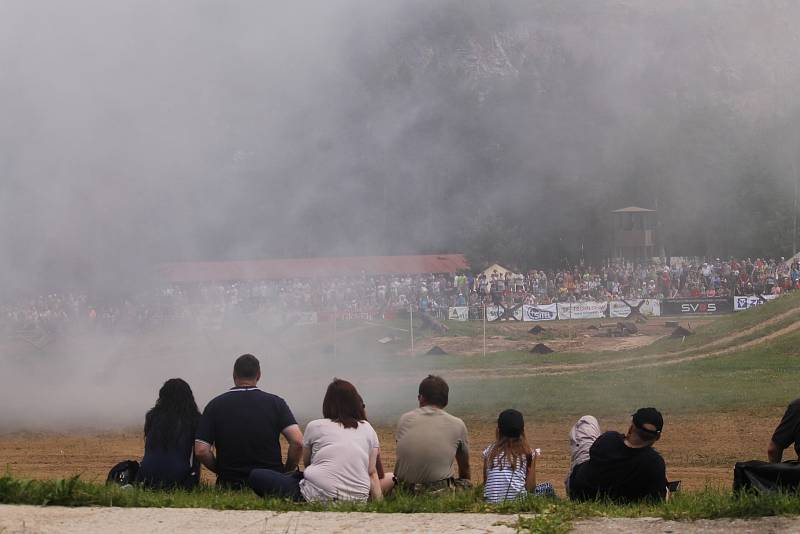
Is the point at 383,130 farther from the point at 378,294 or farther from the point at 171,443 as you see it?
the point at 171,443

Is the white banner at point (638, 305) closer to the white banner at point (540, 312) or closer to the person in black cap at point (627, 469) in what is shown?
the white banner at point (540, 312)

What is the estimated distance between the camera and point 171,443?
989 centimetres

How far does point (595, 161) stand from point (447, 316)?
1263cm

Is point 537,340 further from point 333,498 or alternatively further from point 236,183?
point 333,498

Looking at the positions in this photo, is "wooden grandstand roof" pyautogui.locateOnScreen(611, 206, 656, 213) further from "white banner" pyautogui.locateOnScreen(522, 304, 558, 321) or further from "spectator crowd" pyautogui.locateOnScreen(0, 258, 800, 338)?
"white banner" pyautogui.locateOnScreen(522, 304, 558, 321)

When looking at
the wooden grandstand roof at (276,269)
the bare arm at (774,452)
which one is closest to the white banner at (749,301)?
the wooden grandstand roof at (276,269)

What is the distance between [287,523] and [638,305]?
36739 millimetres

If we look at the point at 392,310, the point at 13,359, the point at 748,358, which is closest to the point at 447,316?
the point at 392,310

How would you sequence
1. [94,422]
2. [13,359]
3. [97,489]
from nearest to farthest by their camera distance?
[97,489] < [94,422] < [13,359]

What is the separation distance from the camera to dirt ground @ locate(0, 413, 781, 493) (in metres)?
15.8

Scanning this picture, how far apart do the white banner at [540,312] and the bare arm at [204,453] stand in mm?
34010

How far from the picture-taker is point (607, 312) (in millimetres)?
43156

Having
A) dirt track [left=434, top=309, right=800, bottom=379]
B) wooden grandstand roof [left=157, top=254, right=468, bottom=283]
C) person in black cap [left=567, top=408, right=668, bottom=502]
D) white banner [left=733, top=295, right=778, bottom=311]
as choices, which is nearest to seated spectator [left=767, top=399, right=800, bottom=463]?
person in black cap [left=567, top=408, right=668, bottom=502]

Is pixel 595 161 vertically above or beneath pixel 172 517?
above
